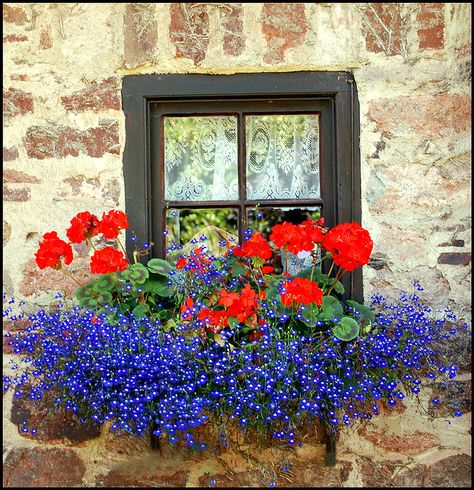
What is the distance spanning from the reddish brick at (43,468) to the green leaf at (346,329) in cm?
123

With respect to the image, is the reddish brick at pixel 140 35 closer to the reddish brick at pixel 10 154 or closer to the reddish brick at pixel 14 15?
the reddish brick at pixel 14 15

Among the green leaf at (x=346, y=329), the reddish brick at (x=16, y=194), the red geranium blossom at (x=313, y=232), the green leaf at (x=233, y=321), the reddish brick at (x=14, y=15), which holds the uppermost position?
the reddish brick at (x=14, y=15)

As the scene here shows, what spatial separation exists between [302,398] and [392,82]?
56.5 inches

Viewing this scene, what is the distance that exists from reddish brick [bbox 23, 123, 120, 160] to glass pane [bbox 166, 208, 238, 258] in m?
0.42

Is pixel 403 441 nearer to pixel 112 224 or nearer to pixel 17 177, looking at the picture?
pixel 112 224

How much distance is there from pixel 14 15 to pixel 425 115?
1866 millimetres

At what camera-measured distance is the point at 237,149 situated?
137 inches

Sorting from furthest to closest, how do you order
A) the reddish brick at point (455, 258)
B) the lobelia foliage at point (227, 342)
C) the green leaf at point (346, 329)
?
the reddish brick at point (455, 258) < the green leaf at point (346, 329) < the lobelia foliage at point (227, 342)

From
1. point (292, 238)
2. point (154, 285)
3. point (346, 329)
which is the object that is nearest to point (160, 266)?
point (154, 285)

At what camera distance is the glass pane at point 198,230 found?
3.43m

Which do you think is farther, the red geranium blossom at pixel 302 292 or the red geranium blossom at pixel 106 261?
the red geranium blossom at pixel 106 261

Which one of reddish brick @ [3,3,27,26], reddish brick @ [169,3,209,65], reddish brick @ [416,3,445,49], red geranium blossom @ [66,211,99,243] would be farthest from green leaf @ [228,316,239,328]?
reddish brick @ [3,3,27,26]

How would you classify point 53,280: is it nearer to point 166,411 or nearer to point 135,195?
point 135,195

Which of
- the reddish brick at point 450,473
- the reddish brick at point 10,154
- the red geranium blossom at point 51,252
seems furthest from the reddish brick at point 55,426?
the reddish brick at point 450,473
